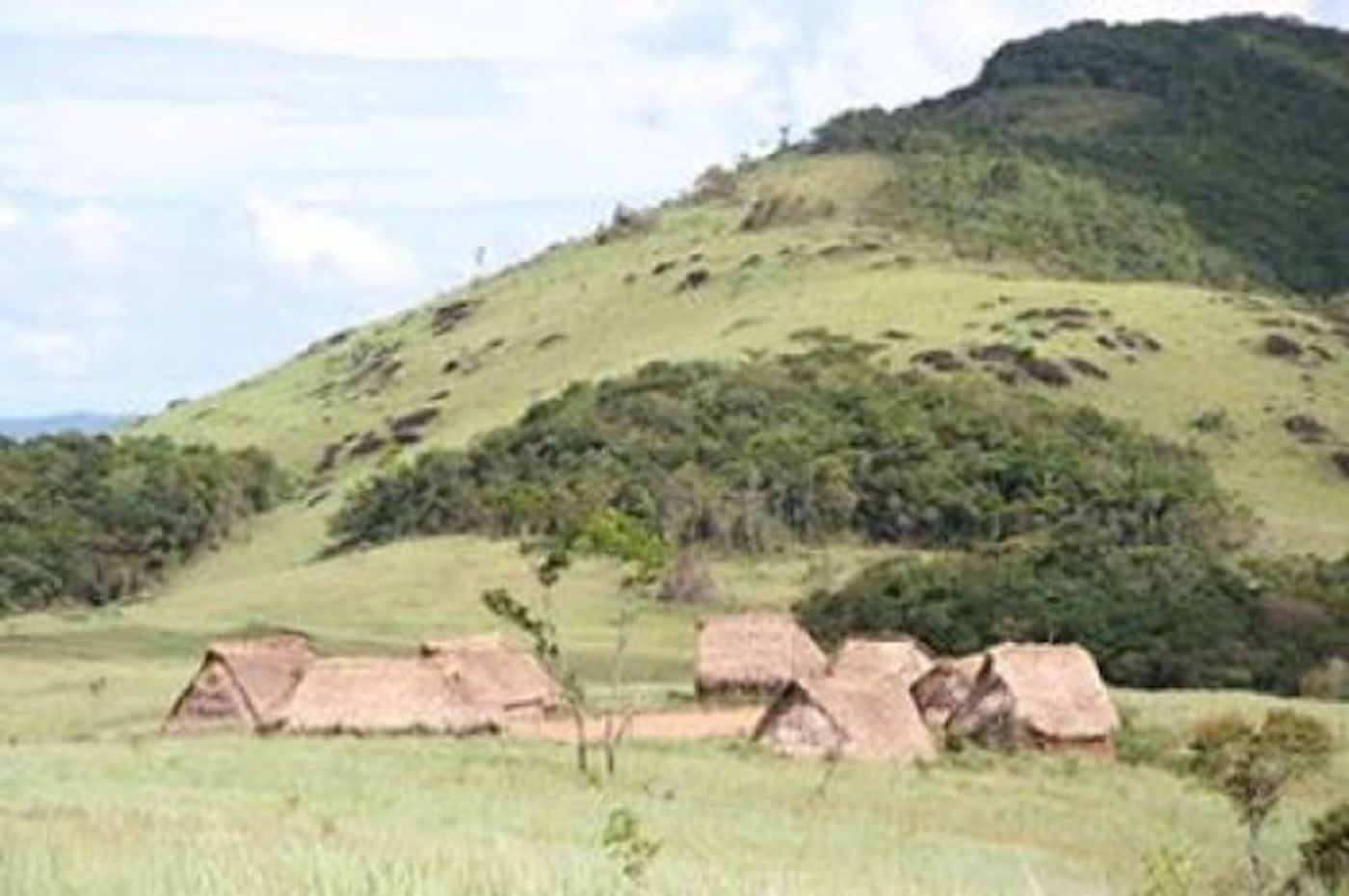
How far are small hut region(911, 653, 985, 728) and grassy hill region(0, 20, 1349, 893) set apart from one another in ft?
12.9

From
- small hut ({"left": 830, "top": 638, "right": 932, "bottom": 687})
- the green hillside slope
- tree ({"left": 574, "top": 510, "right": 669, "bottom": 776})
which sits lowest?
small hut ({"left": 830, "top": 638, "right": 932, "bottom": 687})

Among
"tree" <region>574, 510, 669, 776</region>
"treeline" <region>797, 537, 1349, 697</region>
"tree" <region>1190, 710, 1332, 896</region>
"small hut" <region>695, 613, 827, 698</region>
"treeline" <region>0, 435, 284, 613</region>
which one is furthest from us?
"treeline" <region>0, 435, 284, 613</region>

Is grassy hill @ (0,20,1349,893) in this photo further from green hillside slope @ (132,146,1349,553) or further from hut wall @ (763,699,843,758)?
hut wall @ (763,699,843,758)

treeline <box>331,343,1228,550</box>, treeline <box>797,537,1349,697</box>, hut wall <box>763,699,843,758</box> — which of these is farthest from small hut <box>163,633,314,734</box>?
treeline <box>331,343,1228,550</box>

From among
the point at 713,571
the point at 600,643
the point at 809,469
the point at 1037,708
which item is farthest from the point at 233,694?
the point at 809,469

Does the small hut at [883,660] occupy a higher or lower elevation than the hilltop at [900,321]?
lower

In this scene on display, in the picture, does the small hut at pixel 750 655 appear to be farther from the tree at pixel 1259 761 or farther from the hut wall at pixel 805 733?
the tree at pixel 1259 761

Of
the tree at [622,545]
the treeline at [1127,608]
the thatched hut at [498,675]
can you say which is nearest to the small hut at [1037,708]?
the tree at [622,545]

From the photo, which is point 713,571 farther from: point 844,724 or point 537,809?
point 537,809

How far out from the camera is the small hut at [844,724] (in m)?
49.2

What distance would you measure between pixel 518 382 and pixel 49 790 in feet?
417

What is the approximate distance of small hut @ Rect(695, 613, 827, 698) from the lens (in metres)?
61.2

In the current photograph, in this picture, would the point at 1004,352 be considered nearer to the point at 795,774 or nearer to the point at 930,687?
the point at 930,687

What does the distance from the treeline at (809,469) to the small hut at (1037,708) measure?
5166 centimetres
